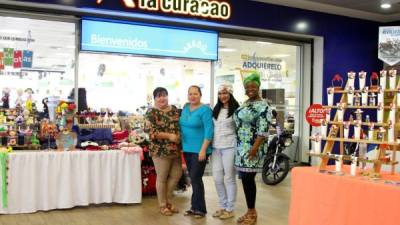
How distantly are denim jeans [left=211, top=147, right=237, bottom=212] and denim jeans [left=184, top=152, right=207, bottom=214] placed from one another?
0.47 feet

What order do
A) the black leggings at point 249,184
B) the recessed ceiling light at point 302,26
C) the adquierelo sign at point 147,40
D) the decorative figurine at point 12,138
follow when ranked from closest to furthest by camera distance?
1. the black leggings at point 249,184
2. the decorative figurine at point 12,138
3. the adquierelo sign at point 147,40
4. the recessed ceiling light at point 302,26

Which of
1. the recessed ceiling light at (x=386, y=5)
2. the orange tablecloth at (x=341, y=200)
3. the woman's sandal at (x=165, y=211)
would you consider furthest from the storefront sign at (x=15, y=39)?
the recessed ceiling light at (x=386, y=5)

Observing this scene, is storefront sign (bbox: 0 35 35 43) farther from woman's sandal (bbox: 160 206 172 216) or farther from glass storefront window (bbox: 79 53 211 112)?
woman's sandal (bbox: 160 206 172 216)

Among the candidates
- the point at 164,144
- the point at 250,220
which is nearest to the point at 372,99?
the point at 250,220

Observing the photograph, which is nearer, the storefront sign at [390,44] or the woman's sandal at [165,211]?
the woman's sandal at [165,211]

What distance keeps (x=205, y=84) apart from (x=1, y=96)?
3.29m

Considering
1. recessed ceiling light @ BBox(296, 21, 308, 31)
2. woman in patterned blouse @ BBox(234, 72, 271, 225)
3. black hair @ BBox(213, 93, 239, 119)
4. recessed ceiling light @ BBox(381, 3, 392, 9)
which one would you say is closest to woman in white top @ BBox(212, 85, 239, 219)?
black hair @ BBox(213, 93, 239, 119)

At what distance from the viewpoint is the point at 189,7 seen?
7.20m

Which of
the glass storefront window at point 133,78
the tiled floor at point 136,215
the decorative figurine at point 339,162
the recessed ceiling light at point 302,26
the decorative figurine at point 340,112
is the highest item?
the recessed ceiling light at point 302,26

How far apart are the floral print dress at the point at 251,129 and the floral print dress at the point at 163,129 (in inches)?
30.0

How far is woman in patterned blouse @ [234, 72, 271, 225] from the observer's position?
439cm

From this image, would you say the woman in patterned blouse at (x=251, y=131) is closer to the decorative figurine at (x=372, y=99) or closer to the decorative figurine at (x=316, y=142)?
the decorative figurine at (x=316, y=142)

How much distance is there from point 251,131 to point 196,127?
59 centimetres

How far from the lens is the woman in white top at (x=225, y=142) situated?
4.62 m
